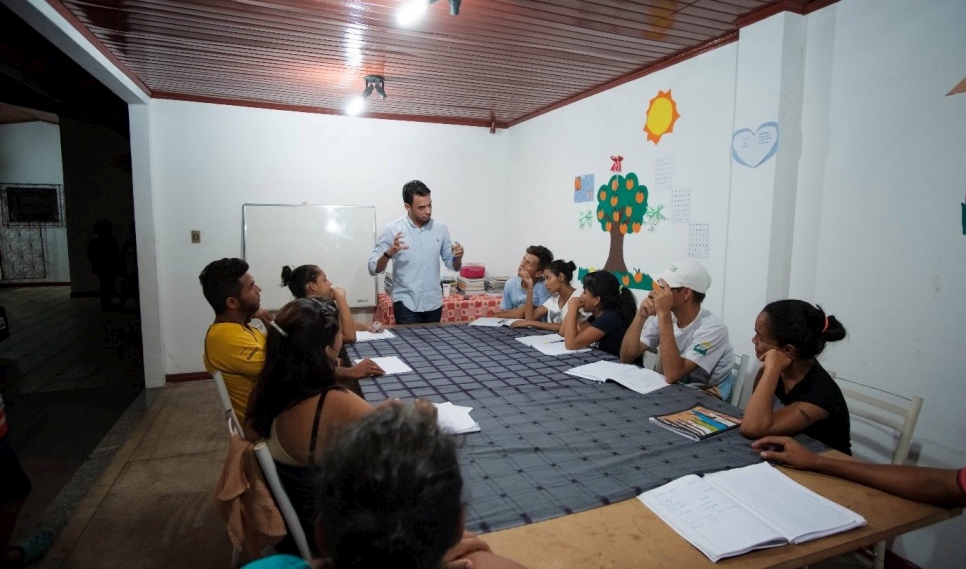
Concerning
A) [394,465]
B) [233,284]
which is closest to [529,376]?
[233,284]

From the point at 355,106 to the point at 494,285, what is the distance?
2118 mm

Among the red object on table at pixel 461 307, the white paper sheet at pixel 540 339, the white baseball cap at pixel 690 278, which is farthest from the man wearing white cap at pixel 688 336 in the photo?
the red object on table at pixel 461 307

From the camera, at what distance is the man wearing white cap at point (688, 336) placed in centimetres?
213

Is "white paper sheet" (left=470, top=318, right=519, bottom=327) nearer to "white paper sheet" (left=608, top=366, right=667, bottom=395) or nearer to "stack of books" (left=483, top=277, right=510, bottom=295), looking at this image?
"white paper sheet" (left=608, top=366, right=667, bottom=395)

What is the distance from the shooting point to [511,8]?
2430mm

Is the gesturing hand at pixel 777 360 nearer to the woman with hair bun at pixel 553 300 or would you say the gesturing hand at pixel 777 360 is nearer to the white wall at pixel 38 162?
the woman with hair bun at pixel 553 300

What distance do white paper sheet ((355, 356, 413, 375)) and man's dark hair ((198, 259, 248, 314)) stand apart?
0.69 metres

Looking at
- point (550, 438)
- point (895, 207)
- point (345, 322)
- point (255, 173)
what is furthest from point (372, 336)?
point (895, 207)

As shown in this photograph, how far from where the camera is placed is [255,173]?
4.55 metres

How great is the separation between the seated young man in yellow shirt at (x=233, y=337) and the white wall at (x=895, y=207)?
8.37 ft

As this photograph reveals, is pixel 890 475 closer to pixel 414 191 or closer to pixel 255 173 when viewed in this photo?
pixel 414 191

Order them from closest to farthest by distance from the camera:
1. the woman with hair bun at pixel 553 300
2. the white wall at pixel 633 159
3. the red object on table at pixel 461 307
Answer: the white wall at pixel 633 159, the woman with hair bun at pixel 553 300, the red object on table at pixel 461 307

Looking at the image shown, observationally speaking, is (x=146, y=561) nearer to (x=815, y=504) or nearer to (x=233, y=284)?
(x=233, y=284)

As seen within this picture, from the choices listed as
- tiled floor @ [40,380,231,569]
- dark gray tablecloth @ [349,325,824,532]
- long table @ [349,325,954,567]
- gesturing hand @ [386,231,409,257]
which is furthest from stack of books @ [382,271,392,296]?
long table @ [349,325,954,567]
